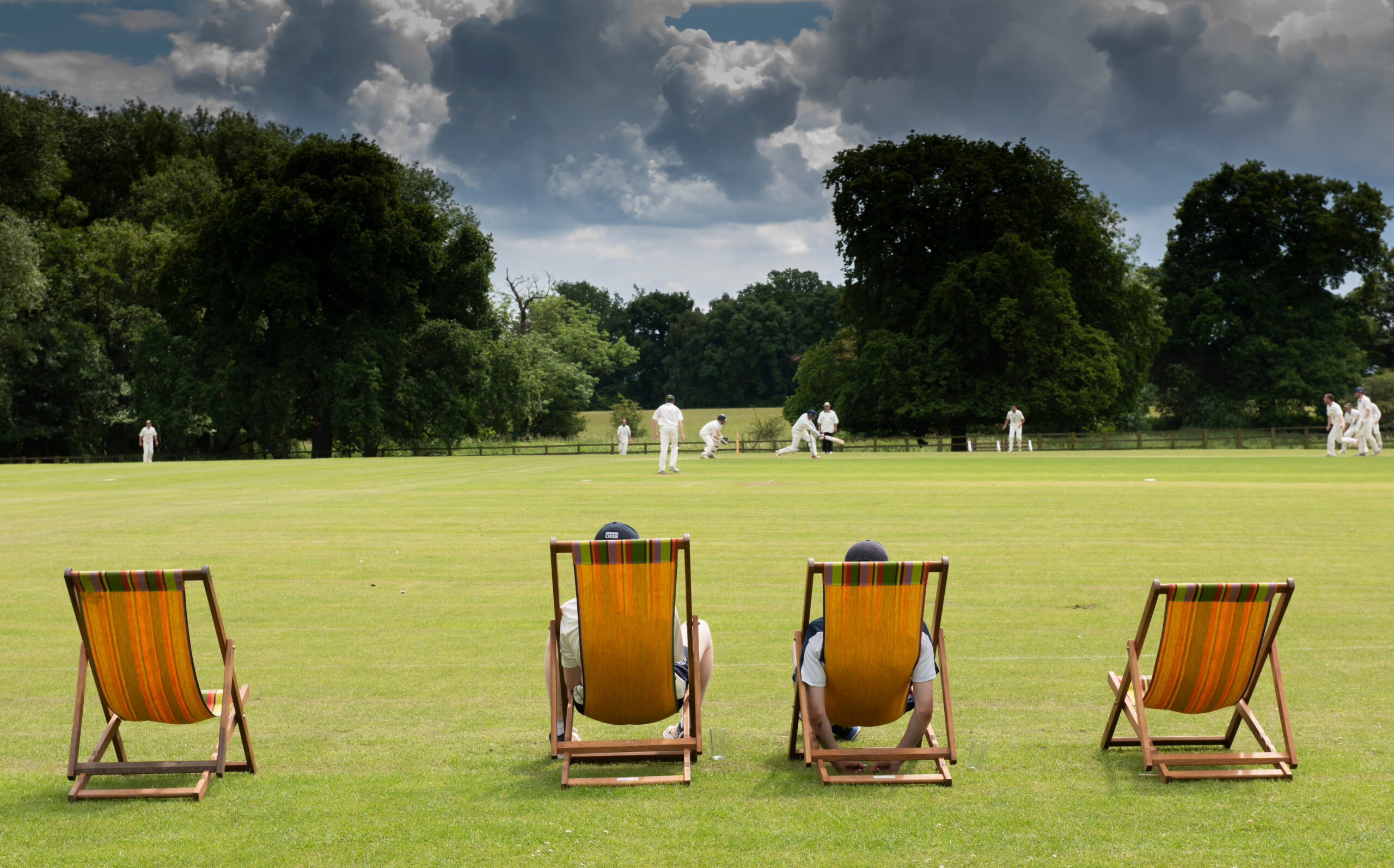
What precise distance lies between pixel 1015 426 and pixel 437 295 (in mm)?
32327

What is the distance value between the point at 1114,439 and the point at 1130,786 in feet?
191

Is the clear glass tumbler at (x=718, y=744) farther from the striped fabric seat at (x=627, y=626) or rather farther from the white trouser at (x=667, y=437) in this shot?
the white trouser at (x=667, y=437)

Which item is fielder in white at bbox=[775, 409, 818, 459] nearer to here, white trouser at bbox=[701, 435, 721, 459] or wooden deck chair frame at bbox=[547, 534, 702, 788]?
white trouser at bbox=[701, 435, 721, 459]

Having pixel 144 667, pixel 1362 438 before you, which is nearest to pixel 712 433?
pixel 1362 438

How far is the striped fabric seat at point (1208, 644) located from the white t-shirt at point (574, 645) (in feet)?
7.20

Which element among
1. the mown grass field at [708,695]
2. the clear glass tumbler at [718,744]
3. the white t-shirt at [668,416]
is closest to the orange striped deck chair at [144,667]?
the mown grass field at [708,695]

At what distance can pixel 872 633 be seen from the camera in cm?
496

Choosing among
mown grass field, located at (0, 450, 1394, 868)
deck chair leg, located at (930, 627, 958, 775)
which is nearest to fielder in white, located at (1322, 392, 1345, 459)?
mown grass field, located at (0, 450, 1394, 868)

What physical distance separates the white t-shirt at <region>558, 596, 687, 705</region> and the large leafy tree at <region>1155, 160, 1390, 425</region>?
73.3 metres

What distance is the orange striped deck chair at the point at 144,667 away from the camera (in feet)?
15.2

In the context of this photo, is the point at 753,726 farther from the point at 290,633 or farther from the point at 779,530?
the point at 779,530

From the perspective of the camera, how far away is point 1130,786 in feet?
16.5

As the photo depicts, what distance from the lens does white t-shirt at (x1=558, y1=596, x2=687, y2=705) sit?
5332 mm

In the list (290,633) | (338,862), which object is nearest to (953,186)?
(290,633)
